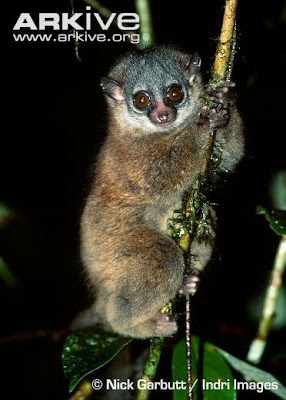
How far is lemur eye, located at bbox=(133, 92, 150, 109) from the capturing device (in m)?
3.87

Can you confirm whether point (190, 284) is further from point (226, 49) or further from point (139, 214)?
point (226, 49)

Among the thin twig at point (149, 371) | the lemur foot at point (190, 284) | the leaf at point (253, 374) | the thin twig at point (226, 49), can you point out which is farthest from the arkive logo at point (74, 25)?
the leaf at point (253, 374)

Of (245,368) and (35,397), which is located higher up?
(245,368)

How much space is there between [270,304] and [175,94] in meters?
1.59

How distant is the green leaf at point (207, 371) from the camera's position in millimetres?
3219

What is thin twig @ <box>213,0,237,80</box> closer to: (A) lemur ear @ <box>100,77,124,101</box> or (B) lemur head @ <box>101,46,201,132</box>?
(B) lemur head @ <box>101,46,201,132</box>

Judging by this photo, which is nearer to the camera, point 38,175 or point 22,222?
point 22,222

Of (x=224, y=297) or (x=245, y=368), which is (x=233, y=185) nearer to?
(x=224, y=297)

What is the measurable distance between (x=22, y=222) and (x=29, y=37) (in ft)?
5.47

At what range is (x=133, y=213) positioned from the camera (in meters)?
3.86

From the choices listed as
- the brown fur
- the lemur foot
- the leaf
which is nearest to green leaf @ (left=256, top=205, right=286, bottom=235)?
the brown fur

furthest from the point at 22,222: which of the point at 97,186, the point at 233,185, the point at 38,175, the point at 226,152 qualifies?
the point at 226,152

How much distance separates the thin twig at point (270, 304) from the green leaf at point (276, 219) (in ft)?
0.67

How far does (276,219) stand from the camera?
11.5 ft
